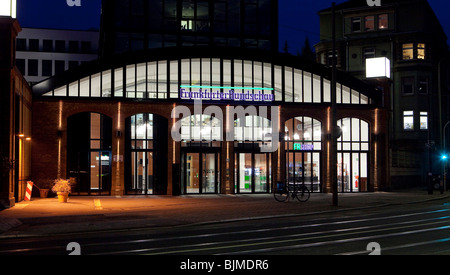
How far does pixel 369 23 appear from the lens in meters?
58.1

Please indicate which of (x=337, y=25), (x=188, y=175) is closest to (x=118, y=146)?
(x=188, y=175)

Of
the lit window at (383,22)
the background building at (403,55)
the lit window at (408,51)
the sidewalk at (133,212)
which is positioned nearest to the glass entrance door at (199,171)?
the sidewalk at (133,212)

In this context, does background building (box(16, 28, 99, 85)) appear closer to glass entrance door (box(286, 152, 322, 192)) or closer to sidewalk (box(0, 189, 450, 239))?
glass entrance door (box(286, 152, 322, 192))

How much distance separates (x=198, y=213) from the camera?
2384 centimetres

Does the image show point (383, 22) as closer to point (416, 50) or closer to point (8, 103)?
point (416, 50)

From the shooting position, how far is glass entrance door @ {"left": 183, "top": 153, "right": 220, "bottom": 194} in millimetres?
36469

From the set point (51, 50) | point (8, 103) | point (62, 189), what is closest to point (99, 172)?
point (62, 189)

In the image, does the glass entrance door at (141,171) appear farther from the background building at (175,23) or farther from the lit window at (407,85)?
the lit window at (407,85)

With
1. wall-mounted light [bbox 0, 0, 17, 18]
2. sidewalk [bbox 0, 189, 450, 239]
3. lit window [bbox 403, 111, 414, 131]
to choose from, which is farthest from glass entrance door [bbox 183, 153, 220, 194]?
lit window [bbox 403, 111, 414, 131]

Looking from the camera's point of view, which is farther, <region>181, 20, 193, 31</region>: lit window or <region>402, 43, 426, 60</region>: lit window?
<region>402, 43, 426, 60</region>: lit window

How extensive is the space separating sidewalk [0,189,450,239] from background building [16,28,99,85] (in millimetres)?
49135

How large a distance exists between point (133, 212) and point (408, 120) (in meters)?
39.0
